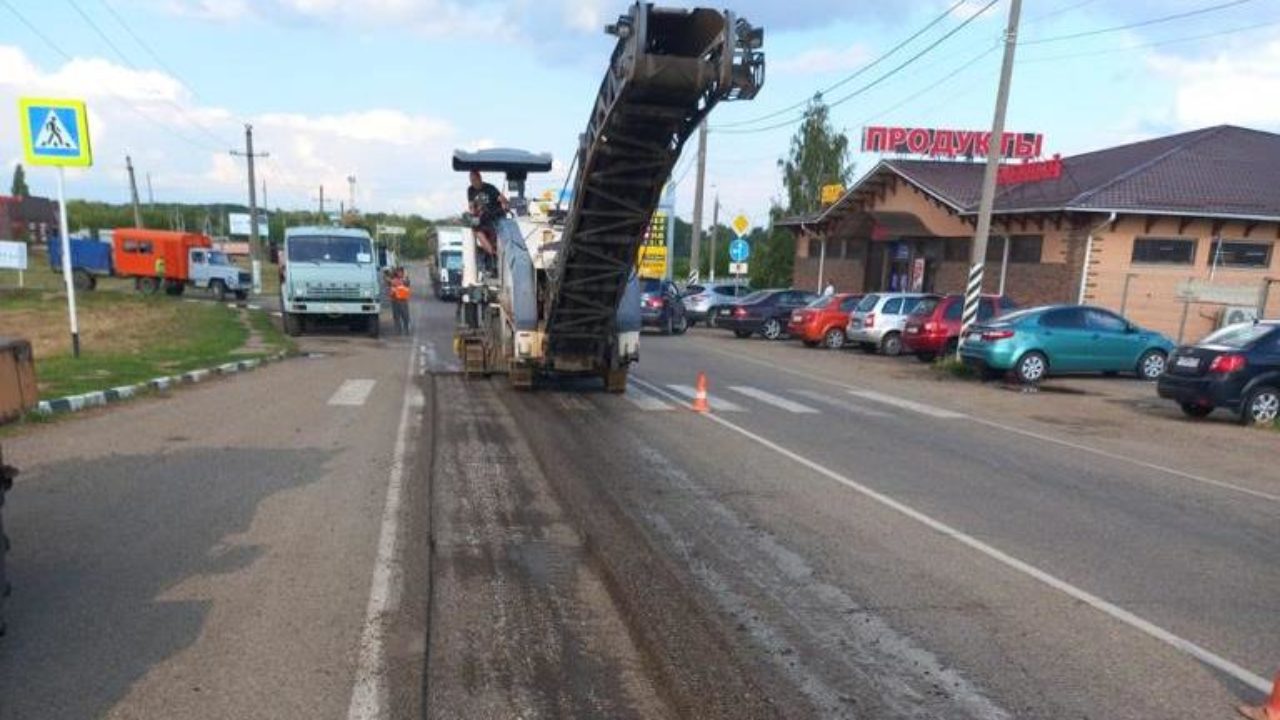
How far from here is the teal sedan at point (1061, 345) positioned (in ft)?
59.6

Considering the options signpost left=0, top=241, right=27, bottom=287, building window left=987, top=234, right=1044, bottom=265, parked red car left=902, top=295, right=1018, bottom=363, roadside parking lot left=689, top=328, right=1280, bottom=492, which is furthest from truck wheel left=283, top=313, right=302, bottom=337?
building window left=987, top=234, right=1044, bottom=265

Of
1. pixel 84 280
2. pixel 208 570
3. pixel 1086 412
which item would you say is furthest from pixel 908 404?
pixel 84 280

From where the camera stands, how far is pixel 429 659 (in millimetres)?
4434

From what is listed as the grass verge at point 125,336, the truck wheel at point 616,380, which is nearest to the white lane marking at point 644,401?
the truck wheel at point 616,380

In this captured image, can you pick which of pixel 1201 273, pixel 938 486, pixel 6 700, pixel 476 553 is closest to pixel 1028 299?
pixel 1201 273

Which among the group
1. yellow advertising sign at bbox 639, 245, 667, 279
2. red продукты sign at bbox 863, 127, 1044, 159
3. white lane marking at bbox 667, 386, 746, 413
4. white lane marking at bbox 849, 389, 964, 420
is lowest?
white lane marking at bbox 849, 389, 964, 420

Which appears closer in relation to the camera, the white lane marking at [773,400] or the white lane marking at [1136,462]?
the white lane marking at [1136,462]

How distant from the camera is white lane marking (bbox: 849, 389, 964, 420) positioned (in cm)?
1391

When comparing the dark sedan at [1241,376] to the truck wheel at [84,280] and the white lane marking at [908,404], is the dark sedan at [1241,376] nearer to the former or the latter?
the white lane marking at [908,404]

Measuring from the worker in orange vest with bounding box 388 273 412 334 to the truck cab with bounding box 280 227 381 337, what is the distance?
1.27 metres

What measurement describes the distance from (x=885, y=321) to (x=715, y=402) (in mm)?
12574

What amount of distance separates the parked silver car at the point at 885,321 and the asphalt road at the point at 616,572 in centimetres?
1361

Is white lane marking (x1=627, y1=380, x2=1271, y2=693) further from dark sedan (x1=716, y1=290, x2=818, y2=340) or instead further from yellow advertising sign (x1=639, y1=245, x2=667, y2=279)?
yellow advertising sign (x1=639, y1=245, x2=667, y2=279)

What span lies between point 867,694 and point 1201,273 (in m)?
28.6
